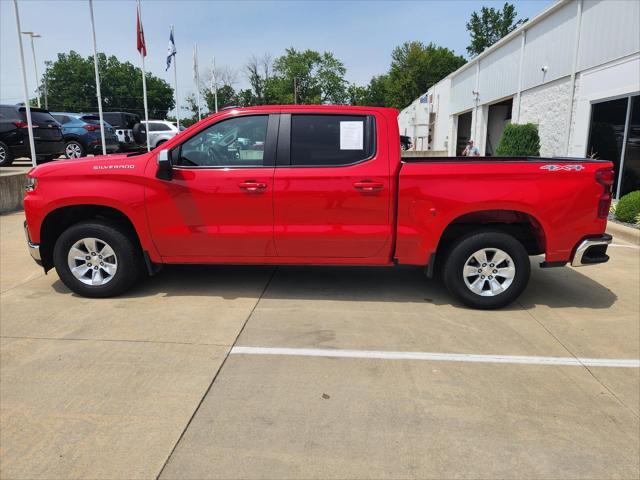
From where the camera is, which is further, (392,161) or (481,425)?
(392,161)

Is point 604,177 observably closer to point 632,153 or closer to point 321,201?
point 321,201

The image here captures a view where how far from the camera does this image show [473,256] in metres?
4.83

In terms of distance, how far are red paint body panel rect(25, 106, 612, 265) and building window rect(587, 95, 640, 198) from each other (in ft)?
25.3

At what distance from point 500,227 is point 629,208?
5744 mm

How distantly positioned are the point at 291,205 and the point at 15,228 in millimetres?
6537

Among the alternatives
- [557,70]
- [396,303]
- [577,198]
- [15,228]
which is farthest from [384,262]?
[557,70]

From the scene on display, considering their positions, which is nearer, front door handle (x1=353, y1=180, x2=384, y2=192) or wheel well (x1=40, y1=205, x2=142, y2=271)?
front door handle (x1=353, y1=180, x2=384, y2=192)

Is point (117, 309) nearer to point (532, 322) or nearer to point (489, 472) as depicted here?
point (489, 472)

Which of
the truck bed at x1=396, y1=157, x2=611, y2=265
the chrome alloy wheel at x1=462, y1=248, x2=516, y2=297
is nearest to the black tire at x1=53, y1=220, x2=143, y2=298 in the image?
the truck bed at x1=396, y1=157, x2=611, y2=265

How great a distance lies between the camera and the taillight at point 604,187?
4.64 meters

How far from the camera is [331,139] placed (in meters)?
4.89

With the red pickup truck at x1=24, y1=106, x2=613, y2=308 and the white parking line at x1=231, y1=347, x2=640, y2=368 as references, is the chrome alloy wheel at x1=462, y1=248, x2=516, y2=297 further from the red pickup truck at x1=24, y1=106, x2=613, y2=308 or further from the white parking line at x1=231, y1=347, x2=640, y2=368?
the white parking line at x1=231, y1=347, x2=640, y2=368

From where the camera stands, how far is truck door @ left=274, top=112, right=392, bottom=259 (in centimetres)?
475

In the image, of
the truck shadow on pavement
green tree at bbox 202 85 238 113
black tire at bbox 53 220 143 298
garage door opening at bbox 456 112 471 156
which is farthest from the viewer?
green tree at bbox 202 85 238 113
